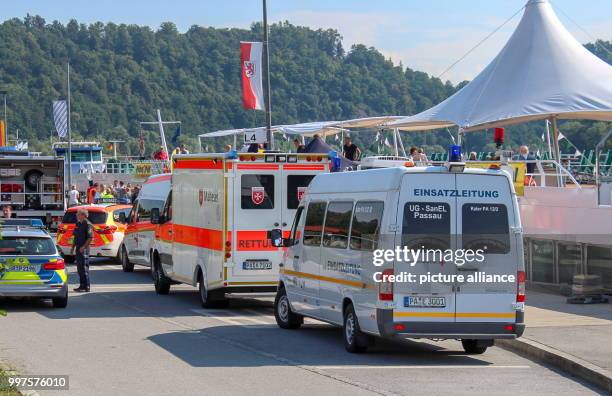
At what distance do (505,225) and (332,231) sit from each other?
2723 mm

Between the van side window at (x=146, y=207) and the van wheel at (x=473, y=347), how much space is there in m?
13.4

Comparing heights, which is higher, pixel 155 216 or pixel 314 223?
pixel 314 223

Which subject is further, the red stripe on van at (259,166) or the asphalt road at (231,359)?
the red stripe on van at (259,166)

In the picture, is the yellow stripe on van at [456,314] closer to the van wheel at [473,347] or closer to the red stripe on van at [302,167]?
the van wheel at [473,347]

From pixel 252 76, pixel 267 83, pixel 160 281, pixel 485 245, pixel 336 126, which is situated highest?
pixel 252 76

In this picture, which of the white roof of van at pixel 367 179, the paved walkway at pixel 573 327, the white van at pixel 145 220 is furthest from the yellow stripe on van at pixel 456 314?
the white van at pixel 145 220

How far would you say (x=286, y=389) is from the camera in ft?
39.0

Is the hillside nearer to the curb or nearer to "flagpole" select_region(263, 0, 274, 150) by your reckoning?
"flagpole" select_region(263, 0, 274, 150)

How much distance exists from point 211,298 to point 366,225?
672 cm

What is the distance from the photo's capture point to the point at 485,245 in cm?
1396

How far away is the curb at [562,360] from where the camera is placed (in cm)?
1262

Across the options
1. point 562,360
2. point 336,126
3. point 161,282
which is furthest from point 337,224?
point 336,126

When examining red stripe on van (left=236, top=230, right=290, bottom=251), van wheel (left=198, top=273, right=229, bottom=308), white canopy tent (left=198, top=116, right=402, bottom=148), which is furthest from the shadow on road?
white canopy tent (left=198, top=116, right=402, bottom=148)

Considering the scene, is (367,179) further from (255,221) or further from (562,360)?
(255,221)
